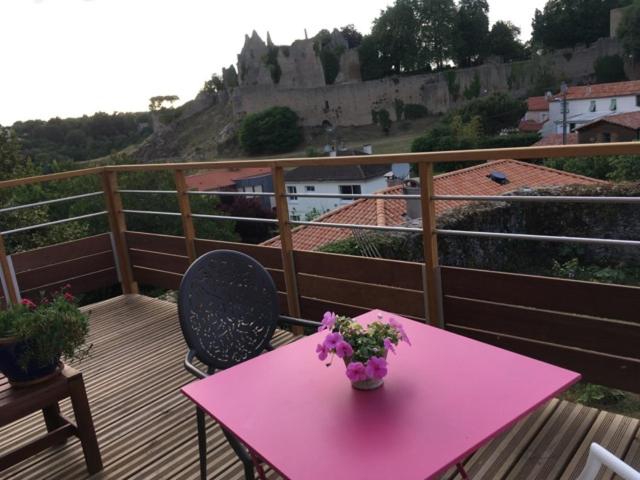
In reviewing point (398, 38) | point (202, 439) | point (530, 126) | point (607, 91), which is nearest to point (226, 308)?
point (202, 439)

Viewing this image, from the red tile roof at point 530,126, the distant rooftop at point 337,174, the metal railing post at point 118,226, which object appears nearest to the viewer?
the metal railing post at point 118,226

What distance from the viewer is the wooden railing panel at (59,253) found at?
148 inches

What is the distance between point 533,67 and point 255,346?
42.8 metres

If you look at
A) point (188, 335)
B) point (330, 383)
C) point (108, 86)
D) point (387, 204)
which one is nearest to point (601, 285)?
point (330, 383)

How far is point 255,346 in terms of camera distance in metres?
1.90

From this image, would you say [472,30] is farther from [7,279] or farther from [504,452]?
[504,452]

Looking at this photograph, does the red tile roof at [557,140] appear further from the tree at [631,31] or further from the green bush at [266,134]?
the green bush at [266,134]

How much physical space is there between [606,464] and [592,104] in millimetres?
36078

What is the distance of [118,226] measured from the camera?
414 centimetres

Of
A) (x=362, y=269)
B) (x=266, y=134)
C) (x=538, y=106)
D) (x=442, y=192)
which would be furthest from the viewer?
(x=266, y=134)

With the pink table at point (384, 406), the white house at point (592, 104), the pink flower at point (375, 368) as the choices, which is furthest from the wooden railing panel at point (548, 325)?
the white house at point (592, 104)

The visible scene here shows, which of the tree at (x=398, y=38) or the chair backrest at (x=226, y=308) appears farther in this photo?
the tree at (x=398, y=38)

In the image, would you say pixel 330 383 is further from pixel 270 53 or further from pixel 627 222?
pixel 270 53

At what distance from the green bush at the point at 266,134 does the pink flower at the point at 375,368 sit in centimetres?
4058
